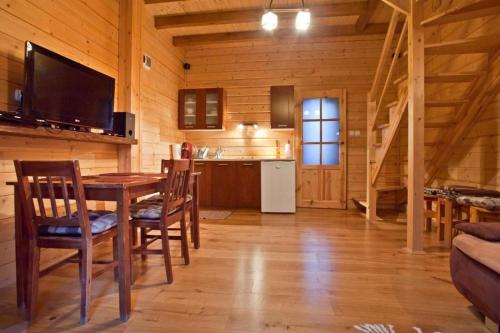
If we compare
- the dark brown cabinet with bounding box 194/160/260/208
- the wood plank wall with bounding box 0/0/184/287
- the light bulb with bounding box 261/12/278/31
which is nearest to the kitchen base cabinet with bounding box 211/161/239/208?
the dark brown cabinet with bounding box 194/160/260/208

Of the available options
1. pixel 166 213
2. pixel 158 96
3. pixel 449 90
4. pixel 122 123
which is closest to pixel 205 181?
pixel 158 96

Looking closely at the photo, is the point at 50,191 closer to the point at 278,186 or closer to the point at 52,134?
the point at 52,134

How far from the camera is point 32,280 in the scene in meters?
1.55

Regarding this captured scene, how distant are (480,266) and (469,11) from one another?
7.23 feet

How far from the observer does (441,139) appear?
3471 millimetres

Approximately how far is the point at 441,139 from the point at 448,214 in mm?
1079

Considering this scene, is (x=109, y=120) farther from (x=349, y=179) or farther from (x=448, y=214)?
(x=349, y=179)

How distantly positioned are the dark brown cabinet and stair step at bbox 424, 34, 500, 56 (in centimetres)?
278

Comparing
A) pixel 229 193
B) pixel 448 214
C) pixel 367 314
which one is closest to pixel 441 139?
pixel 448 214

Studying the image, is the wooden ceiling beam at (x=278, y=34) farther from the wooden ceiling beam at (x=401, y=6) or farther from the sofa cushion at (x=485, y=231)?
the sofa cushion at (x=485, y=231)

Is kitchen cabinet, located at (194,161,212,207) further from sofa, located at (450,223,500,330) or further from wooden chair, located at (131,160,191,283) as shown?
sofa, located at (450,223,500,330)

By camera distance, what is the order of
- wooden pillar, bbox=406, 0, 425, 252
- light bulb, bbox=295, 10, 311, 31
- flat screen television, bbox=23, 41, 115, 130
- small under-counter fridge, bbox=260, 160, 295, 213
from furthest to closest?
small under-counter fridge, bbox=260, 160, 295, 213, light bulb, bbox=295, 10, 311, 31, wooden pillar, bbox=406, 0, 425, 252, flat screen television, bbox=23, 41, 115, 130

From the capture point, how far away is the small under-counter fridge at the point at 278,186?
4531 millimetres

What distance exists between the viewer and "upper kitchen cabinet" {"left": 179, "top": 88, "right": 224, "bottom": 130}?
5.05 meters
